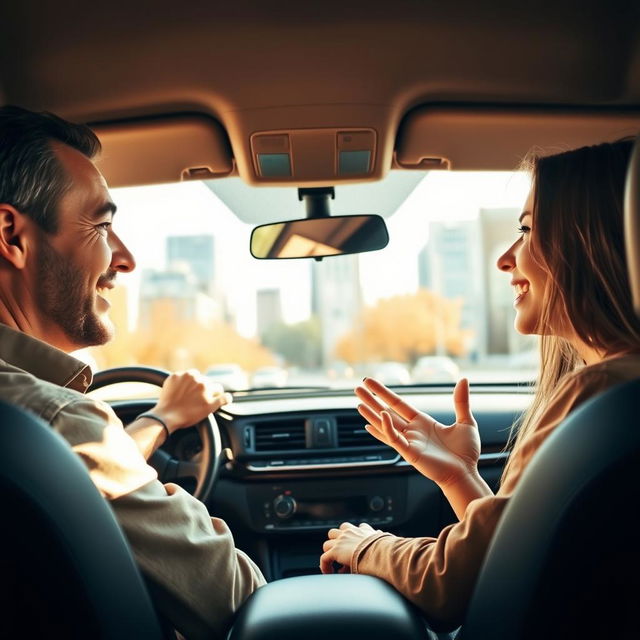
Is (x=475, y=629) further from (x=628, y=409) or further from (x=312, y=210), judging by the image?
(x=312, y=210)

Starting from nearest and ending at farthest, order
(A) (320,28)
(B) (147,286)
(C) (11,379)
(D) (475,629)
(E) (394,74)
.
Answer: (D) (475,629) < (C) (11,379) < (A) (320,28) < (E) (394,74) < (B) (147,286)

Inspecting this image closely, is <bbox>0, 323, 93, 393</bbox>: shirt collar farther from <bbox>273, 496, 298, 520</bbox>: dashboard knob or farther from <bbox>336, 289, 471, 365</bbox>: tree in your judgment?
<bbox>336, 289, 471, 365</bbox>: tree

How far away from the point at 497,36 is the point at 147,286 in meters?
25.9

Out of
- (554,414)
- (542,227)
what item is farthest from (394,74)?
(554,414)

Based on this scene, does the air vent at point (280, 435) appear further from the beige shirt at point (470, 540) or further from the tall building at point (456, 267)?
the tall building at point (456, 267)

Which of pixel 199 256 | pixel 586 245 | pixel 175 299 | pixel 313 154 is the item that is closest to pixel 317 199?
pixel 313 154

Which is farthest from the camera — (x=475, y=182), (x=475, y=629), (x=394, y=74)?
(x=475, y=182)

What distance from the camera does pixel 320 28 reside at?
8.36ft

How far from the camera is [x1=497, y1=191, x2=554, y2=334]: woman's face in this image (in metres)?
1.94

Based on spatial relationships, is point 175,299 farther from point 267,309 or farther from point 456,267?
point 456,267

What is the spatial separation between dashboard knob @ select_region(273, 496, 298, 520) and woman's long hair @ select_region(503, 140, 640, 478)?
7.10 ft

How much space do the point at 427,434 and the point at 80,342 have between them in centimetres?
107

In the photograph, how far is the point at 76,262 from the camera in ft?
6.77

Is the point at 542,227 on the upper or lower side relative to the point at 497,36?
lower
